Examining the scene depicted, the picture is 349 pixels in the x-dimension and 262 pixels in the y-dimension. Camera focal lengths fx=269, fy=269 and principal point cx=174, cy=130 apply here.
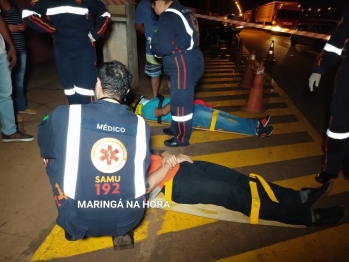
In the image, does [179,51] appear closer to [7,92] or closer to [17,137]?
[7,92]

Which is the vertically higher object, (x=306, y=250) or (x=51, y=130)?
(x=51, y=130)

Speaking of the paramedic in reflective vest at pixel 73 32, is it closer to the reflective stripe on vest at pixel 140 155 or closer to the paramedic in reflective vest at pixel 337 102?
the reflective stripe on vest at pixel 140 155

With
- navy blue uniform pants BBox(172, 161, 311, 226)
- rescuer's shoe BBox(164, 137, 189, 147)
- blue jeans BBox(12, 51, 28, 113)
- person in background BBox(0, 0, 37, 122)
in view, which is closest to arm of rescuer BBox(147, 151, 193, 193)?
navy blue uniform pants BBox(172, 161, 311, 226)

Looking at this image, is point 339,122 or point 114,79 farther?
point 339,122

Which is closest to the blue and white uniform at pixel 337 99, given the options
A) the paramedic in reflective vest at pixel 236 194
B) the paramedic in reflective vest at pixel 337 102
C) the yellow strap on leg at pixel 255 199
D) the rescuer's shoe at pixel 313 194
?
the paramedic in reflective vest at pixel 337 102

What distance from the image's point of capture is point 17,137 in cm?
372

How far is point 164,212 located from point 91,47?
2493 mm

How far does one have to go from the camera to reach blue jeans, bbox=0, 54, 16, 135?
337 centimetres

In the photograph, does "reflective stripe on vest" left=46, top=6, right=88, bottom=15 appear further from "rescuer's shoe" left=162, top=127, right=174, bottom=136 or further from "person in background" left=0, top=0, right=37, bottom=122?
"rescuer's shoe" left=162, top=127, right=174, bottom=136

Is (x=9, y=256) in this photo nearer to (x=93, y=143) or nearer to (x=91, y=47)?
(x=93, y=143)

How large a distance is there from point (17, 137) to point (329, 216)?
386 centimetres

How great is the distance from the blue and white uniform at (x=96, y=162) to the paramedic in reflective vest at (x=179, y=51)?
1771mm

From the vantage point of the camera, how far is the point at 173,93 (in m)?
3.53

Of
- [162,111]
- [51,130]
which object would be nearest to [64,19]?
[162,111]
